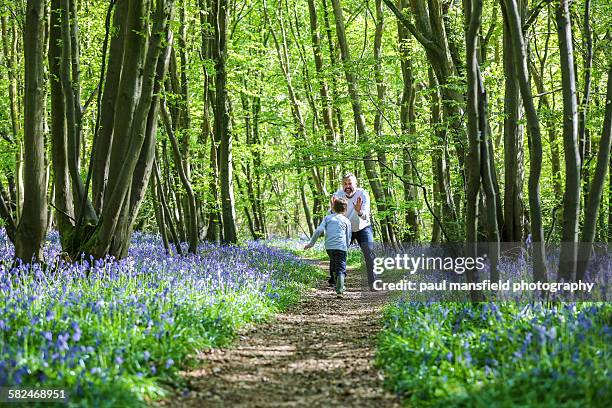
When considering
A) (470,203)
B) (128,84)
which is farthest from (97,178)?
(470,203)

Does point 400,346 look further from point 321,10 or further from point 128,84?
point 321,10

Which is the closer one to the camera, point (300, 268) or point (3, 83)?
point (300, 268)

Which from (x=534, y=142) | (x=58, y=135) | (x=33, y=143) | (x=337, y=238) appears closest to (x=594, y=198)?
(x=534, y=142)

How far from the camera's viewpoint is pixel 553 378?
427cm

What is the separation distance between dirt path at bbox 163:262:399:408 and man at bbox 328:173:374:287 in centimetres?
369

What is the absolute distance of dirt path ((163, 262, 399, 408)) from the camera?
4.78 metres

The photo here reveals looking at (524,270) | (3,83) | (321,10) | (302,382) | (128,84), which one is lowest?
(302,382)

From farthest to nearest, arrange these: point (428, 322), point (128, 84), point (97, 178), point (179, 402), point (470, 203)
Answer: point (97, 178) < point (128, 84) < point (470, 203) < point (428, 322) < point (179, 402)

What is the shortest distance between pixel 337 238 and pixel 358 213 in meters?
1.29

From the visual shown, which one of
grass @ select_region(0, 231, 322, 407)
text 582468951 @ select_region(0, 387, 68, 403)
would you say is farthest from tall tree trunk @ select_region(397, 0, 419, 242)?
text 582468951 @ select_region(0, 387, 68, 403)

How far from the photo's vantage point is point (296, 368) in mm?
5840

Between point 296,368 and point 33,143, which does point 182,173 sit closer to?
point 33,143

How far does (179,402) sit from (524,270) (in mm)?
5645

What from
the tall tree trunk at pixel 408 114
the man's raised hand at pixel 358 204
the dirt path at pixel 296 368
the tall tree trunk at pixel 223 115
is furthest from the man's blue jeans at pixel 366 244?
the tall tree trunk at pixel 223 115
